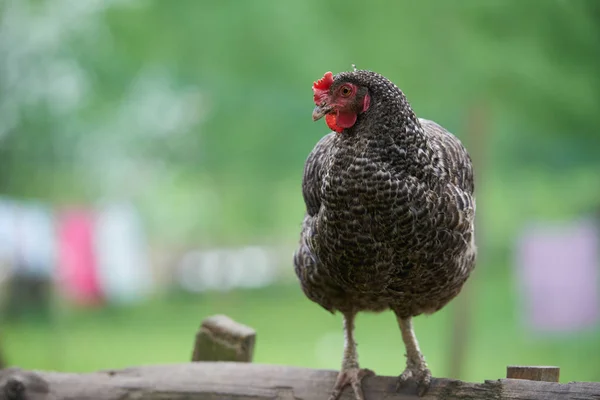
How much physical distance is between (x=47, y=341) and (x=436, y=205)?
10.8ft

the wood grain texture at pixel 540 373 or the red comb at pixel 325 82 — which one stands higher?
the red comb at pixel 325 82

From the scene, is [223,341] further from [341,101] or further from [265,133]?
[265,133]

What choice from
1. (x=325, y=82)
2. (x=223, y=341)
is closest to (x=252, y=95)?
(x=223, y=341)

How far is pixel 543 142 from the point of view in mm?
3438

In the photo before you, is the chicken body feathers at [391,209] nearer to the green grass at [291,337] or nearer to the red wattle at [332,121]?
the red wattle at [332,121]

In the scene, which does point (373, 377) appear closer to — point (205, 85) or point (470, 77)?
point (470, 77)

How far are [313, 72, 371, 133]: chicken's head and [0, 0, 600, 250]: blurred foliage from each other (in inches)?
62.2

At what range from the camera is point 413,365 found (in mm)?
2111

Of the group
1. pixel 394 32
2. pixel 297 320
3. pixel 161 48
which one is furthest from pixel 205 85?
pixel 297 320

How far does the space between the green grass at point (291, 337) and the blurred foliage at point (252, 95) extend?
371 mm

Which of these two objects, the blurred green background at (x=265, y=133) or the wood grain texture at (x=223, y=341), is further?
the blurred green background at (x=265, y=133)

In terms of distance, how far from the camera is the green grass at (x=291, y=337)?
3.50 m

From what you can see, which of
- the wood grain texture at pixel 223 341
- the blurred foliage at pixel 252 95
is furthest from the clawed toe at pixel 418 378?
the blurred foliage at pixel 252 95

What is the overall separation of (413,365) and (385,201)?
598 mm
